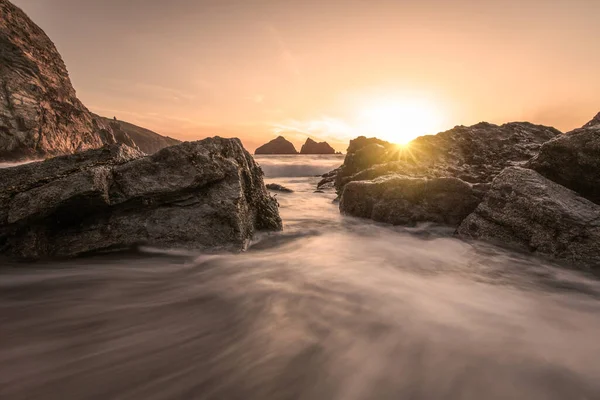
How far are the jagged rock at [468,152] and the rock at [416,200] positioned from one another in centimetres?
189

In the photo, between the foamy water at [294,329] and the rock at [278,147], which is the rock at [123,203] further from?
the rock at [278,147]

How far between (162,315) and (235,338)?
73 cm

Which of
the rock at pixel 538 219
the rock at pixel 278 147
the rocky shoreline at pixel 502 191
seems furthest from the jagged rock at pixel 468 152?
the rock at pixel 278 147

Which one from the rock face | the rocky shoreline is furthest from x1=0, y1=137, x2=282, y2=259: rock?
the rock face

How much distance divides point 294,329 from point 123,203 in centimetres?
309

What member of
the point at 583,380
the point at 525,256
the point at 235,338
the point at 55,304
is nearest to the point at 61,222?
the point at 55,304

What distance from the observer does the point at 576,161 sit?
4473 millimetres

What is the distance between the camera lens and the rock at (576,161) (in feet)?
14.1

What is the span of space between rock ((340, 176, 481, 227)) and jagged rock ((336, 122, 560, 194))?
1887 millimetres

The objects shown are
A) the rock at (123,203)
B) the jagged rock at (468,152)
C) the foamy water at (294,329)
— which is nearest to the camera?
the foamy water at (294,329)

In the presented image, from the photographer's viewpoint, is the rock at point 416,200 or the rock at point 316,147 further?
the rock at point 316,147

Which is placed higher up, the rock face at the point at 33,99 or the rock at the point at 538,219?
the rock face at the point at 33,99

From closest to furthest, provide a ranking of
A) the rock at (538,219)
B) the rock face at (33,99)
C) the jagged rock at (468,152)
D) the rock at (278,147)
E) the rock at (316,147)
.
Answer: the rock at (538,219), the jagged rock at (468,152), the rock face at (33,99), the rock at (316,147), the rock at (278,147)

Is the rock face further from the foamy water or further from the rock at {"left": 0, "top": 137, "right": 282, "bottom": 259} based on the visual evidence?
the foamy water
